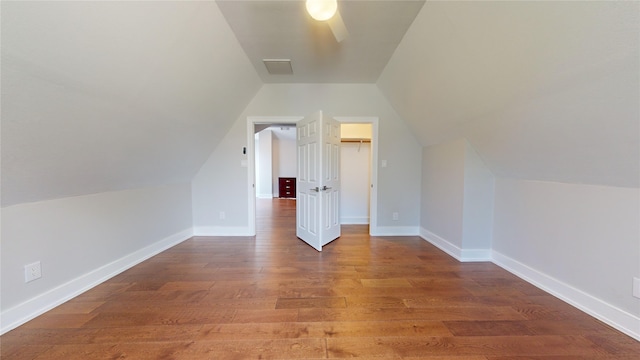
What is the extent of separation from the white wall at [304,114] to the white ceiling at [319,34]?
1.28ft

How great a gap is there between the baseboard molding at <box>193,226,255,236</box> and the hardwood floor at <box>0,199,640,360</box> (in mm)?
1003

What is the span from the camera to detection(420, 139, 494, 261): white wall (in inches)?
102

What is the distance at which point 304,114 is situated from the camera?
349 centimetres

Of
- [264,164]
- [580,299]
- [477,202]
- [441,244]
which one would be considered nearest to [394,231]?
[441,244]

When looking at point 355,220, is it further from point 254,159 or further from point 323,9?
point 323,9

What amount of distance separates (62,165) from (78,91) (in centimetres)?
69

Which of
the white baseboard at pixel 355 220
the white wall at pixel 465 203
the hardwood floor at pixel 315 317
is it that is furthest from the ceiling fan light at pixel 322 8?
the white baseboard at pixel 355 220

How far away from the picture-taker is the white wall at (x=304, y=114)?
347 cm

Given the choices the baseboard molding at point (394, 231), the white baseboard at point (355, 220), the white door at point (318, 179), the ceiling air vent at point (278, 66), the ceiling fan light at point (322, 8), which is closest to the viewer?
the ceiling fan light at point (322, 8)

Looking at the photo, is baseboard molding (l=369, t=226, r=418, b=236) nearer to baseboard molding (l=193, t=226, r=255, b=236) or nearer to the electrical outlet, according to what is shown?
baseboard molding (l=193, t=226, r=255, b=236)

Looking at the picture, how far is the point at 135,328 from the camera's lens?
4.92 feet

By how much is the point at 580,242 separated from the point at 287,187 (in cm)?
744

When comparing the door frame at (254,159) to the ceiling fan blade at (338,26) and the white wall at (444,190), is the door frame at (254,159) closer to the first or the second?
the white wall at (444,190)

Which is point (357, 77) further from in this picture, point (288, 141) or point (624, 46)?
point (288, 141)
